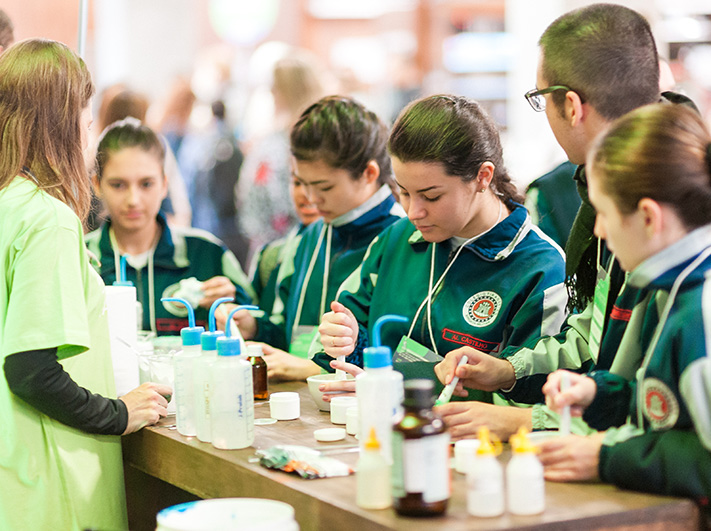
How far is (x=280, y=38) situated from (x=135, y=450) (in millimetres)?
9517

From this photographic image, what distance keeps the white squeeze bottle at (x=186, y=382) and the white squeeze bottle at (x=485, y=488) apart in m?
0.75

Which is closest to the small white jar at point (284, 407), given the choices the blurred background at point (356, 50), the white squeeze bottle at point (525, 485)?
the white squeeze bottle at point (525, 485)

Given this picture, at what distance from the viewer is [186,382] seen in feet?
6.32

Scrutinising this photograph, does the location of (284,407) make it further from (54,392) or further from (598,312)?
(598,312)

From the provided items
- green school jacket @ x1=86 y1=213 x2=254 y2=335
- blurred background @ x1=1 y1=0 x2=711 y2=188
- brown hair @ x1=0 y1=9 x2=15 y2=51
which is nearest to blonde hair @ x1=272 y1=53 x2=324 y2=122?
blurred background @ x1=1 y1=0 x2=711 y2=188

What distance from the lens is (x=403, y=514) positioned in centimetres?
136

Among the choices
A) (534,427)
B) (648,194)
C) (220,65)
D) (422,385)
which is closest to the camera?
(422,385)

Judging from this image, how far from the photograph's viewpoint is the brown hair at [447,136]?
82.5 inches

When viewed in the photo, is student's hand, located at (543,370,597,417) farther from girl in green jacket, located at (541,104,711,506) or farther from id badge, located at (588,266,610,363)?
id badge, located at (588,266,610,363)

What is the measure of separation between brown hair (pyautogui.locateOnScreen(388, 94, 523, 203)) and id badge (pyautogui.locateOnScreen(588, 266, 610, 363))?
0.43 metres

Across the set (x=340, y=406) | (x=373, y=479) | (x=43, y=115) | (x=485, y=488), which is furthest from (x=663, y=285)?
(x=43, y=115)

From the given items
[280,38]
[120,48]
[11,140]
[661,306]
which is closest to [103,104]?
[11,140]

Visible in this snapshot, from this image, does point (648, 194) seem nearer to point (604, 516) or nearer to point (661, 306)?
point (661, 306)

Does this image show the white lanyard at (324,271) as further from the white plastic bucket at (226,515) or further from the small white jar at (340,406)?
the white plastic bucket at (226,515)
